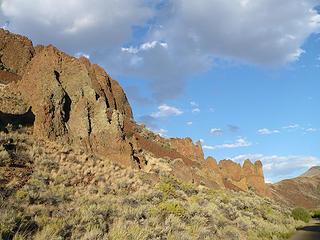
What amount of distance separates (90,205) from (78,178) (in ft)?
19.1

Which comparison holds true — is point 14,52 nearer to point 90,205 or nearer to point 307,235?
point 90,205

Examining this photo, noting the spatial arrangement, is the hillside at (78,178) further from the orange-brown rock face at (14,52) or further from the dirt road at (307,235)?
the dirt road at (307,235)

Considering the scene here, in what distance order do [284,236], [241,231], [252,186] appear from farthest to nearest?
1. [252,186]
2. [284,236]
3. [241,231]

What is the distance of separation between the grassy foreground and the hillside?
5 cm

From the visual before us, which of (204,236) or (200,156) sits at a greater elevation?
(200,156)

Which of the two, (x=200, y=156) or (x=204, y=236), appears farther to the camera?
(x=200, y=156)

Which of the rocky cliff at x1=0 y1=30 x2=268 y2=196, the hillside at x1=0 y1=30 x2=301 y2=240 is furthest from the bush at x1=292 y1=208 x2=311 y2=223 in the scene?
the rocky cliff at x1=0 y1=30 x2=268 y2=196

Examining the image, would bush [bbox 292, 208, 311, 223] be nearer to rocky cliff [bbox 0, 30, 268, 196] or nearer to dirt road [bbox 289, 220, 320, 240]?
dirt road [bbox 289, 220, 320, 240]

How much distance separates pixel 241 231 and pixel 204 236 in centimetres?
713

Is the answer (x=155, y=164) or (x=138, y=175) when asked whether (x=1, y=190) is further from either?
(x=155, y=164)

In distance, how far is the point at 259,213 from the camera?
37.0 meters

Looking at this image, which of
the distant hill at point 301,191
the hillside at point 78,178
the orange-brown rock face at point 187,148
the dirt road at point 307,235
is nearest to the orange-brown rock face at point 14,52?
the hillside at point 78,178

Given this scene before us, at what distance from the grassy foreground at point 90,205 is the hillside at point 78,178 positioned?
2.1 inches

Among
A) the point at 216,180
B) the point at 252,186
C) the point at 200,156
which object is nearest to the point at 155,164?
the point at 216,180
